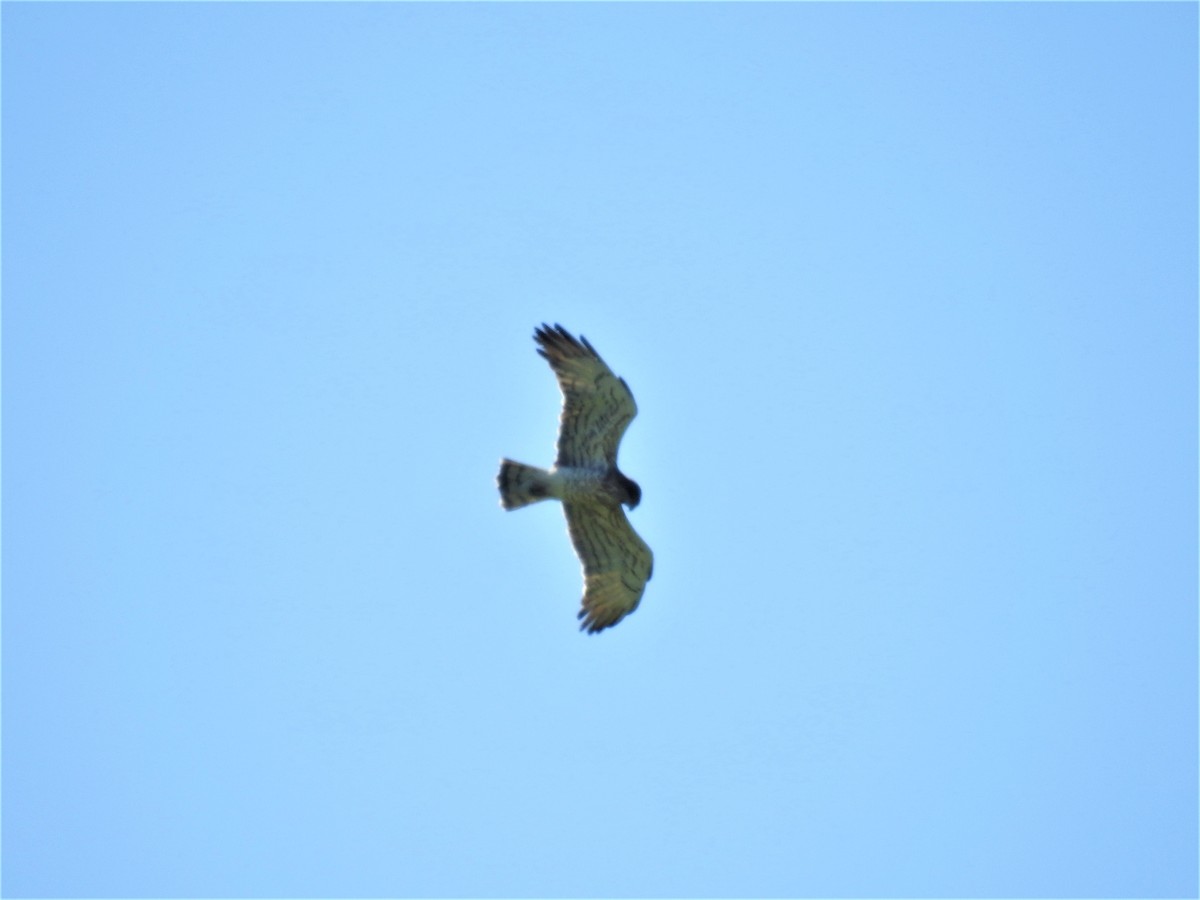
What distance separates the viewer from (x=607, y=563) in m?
19.7

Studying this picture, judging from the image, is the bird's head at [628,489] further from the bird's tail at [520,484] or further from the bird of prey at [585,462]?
the bird's tail at [520,484]

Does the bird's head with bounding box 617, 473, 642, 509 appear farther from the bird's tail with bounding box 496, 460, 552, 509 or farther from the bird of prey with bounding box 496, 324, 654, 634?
the bird's tail with bounding box 496, 460, 552, 509

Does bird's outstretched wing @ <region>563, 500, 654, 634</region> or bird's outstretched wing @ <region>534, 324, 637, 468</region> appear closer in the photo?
bird's outstretched wing @ <region>534, 324, 637, 468</region>

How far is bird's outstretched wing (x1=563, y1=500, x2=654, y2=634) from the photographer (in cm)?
1947

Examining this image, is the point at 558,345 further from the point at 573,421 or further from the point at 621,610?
the point at 621,610

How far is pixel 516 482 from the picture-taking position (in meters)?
18.7

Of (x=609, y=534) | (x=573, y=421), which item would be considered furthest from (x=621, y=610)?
(x=573, y=421)

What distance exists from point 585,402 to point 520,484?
95cm

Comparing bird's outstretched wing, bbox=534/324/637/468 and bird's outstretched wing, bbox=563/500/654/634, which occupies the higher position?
bird's outstretched wing, bbox=534/324/637/468

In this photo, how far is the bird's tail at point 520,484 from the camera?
1872 centimetres

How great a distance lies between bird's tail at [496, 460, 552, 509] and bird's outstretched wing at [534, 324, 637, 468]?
0.34m

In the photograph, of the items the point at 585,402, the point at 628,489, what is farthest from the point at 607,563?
→ the point at 585,402

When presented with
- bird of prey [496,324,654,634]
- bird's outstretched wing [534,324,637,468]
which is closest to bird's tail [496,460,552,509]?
bird of prey [496,324,654,634]

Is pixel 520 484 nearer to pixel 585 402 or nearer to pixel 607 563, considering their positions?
pixel 585 402
